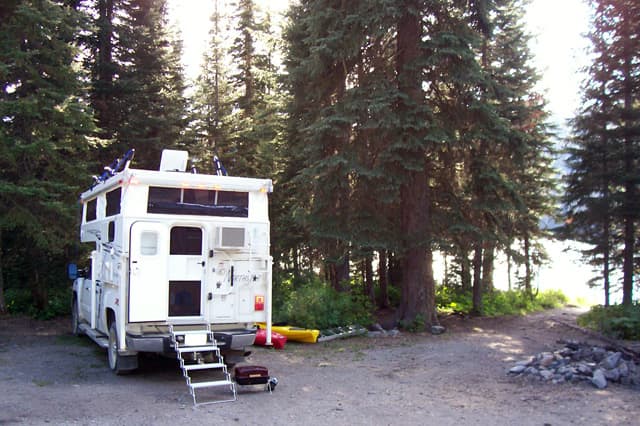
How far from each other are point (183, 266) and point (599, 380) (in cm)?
640

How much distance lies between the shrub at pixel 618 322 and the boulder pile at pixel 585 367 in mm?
2727

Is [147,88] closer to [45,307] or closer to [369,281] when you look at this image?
[45,307]

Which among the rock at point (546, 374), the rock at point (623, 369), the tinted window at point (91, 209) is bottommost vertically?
the rock at point (546, 374)

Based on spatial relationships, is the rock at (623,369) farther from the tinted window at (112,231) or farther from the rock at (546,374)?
the tinted window at (112,231)

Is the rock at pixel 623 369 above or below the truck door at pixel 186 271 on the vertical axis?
below

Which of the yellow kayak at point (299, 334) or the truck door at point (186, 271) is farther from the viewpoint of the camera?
the yellow kayak at point (299, 334)

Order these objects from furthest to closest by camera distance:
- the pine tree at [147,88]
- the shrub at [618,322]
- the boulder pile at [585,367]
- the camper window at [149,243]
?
the pine tree at [147,88] → the shrub at [618,322] → the camper window at [149,243] → the boulder pile at [585,367]

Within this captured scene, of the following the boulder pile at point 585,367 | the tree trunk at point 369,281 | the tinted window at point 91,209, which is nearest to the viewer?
the boulder pile at point 585,367

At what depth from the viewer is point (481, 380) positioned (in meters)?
9.08

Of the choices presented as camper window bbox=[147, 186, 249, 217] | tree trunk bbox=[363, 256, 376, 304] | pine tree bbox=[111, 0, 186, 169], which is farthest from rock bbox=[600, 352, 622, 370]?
pine tree bbox=[111, 0, 186, 169]

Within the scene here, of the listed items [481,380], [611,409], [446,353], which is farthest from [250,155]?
[611,409]

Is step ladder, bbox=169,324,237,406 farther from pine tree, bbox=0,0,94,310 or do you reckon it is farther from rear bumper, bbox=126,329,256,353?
pine tree, bbox=0,0,94,310

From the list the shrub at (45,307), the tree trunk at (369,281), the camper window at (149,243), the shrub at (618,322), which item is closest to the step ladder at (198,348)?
the camper window at (149,243)

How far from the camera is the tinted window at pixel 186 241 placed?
29.1 ft
